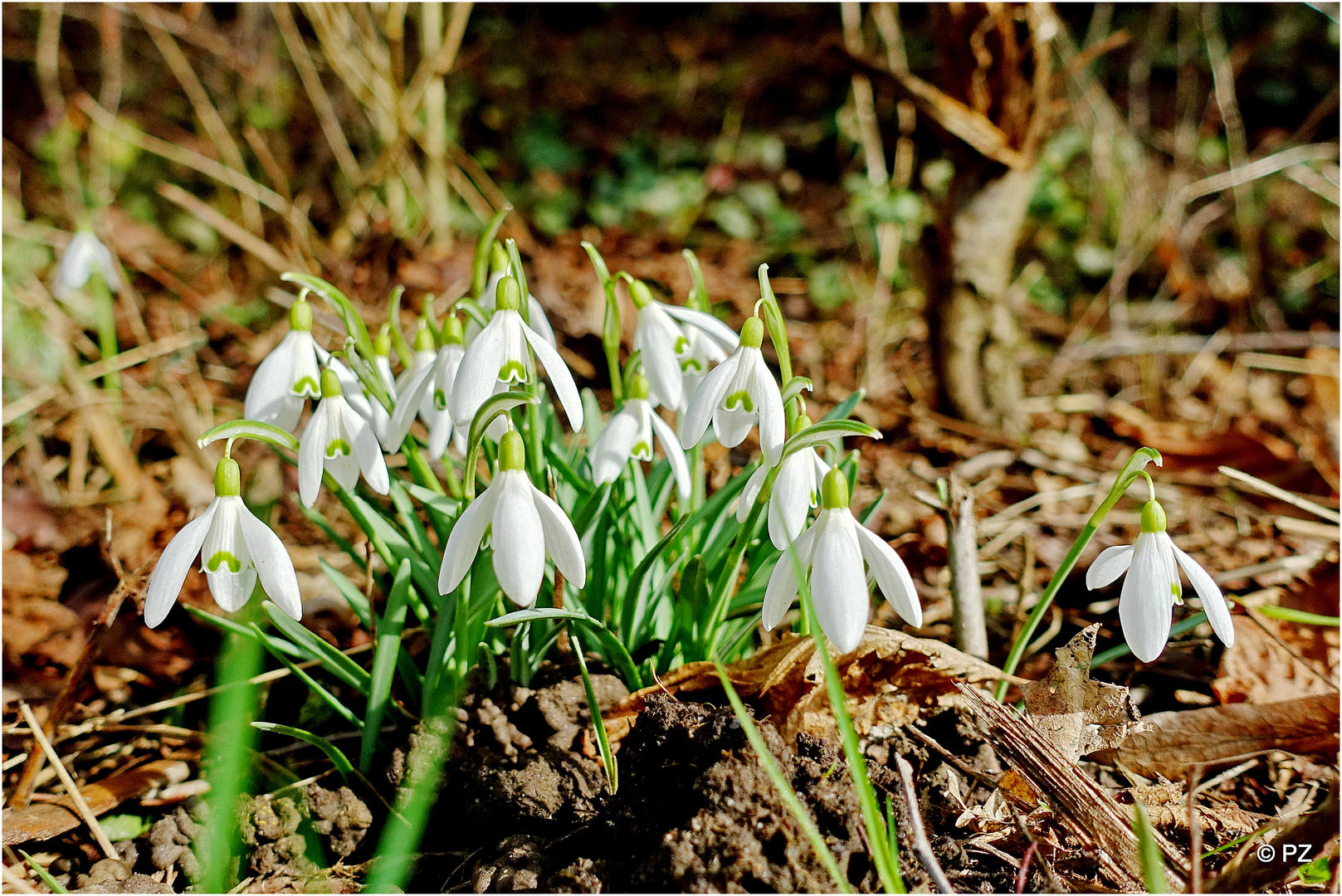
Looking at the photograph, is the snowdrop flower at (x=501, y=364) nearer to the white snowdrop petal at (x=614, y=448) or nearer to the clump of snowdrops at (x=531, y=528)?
the clump of snowdrops at (x=531, y=528)

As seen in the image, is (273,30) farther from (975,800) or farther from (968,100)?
(975,800)

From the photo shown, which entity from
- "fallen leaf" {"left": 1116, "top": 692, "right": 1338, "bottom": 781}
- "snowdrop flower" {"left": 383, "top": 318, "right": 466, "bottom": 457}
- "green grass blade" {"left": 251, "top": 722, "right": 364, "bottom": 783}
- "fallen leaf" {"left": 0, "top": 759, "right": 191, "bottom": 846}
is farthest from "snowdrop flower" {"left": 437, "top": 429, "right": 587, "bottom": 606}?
"fallen leaf" {"left": 1116, "top": 692, "right": 1338, "bottom": 781}

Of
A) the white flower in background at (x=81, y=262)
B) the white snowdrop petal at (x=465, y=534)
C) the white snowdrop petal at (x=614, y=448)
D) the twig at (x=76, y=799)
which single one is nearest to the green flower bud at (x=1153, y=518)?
the white snowdrop petal at (x=614, y=448)

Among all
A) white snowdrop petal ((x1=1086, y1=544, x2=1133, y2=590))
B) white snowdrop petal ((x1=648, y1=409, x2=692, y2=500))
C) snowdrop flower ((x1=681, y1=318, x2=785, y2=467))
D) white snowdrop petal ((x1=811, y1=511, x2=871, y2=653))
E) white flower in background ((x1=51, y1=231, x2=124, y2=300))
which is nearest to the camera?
white snowdrop petal ((x1=811, y1=511, x2=871, y2=653))

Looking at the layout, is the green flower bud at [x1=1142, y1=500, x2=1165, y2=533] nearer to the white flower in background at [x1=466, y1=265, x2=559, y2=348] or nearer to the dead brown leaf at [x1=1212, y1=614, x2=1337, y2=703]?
the dead brown leaf at [x1=1212, y1=614, x2=1337, y2=703]

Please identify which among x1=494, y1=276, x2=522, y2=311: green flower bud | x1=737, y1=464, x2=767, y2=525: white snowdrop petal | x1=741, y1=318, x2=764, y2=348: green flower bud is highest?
x1=494, y1=276, x2=522, y2=311: green flower bud

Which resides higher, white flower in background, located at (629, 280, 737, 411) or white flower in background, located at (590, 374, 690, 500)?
white flower in background, located at (629, 280, 737, 411)

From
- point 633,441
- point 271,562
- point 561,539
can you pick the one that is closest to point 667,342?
point 633,441
